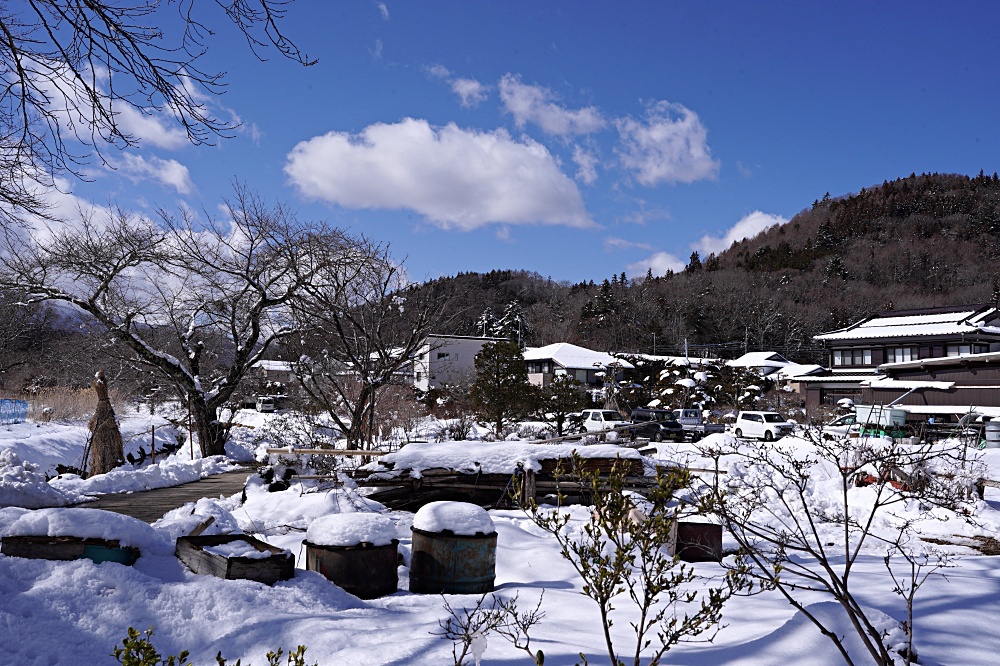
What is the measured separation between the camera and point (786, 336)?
74.0m

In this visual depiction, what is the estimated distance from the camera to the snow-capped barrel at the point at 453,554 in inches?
259

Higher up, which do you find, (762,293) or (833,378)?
(762,293)

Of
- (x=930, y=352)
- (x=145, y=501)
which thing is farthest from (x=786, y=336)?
(x=145, y=501)

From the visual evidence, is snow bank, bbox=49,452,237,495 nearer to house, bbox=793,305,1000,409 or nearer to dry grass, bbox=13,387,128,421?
dry grass, bbox=13,387,128,421

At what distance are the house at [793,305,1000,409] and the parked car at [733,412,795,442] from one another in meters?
10.6

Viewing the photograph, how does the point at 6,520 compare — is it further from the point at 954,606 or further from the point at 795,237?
the point at 795,237

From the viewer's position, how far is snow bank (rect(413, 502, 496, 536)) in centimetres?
666

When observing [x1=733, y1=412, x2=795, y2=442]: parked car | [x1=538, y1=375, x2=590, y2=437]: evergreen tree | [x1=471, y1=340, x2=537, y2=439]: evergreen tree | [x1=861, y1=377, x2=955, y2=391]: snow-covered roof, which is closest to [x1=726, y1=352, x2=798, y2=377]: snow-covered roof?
[x1=861, y1=377, x2=955, y2=391]: snow-covered roof

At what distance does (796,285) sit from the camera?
9831cm

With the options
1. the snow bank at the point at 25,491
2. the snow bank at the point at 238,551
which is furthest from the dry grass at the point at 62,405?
the snow bank at the point at 238,551

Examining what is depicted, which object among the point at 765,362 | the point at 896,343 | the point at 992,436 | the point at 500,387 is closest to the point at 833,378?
the point at 896,343

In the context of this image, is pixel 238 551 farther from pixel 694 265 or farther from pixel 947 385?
pixel 694 265

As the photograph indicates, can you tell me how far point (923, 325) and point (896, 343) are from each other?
3.30 m

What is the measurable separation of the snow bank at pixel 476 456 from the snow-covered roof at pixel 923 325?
1605 inches
